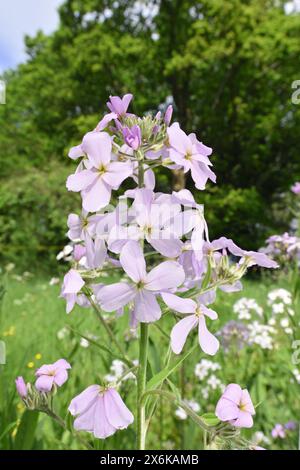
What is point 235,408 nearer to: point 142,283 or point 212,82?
point 142,283

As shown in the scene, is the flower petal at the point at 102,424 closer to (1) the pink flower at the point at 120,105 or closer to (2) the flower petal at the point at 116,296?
(2) the flower petal at the point at 116,296

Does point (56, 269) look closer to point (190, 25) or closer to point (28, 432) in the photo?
point (28, 432)

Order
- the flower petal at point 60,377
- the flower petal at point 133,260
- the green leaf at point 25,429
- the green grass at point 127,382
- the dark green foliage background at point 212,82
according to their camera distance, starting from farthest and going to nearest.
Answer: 1. the dark green foliage background at point 212,82
2. the green grass at point 127,382
3. the green leaf at point 25,429
4. the flower petal at point 60,377
5. the flower petal at point 133,260

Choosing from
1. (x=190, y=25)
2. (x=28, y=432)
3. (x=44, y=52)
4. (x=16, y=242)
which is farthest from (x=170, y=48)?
(x=28, y=432)

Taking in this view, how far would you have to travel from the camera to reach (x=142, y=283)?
737 mm

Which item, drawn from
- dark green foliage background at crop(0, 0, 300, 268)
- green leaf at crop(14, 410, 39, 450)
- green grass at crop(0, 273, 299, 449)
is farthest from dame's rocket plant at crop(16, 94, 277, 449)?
dark green foliage background at crop(0, 0, 300, 268)

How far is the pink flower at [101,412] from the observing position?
74 centimetres

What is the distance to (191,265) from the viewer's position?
2.76 ft

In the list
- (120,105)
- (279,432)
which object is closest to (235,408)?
(120,105)

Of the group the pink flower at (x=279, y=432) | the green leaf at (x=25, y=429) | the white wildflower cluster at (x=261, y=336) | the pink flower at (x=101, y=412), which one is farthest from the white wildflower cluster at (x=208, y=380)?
the pink flower at (x=101, y=412)

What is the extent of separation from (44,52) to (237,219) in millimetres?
9196

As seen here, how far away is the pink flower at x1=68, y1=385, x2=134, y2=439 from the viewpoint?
741 millimetres

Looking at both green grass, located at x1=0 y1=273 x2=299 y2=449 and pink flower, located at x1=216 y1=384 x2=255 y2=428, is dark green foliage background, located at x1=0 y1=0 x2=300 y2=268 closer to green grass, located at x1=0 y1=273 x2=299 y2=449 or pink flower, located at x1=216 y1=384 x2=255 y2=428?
green grass, located at x1=0 y1=273 x2=299 y2=449

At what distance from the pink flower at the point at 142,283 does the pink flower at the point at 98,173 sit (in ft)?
0.38
